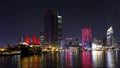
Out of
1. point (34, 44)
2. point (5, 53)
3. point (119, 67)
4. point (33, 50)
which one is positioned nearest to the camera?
point (119, 67)

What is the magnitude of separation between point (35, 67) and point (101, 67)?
12769mm

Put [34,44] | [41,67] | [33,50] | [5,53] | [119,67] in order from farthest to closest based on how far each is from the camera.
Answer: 1. [34,44]
2. [33,50]
3. [5,53]
4. [41,67]
5. [119,67]

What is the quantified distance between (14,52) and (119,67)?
108745 mm

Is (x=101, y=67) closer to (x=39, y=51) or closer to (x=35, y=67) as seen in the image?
(x=35, y=67)

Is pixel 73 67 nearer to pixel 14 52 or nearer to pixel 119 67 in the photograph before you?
pixel 119 67

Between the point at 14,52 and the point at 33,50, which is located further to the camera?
the point at 33,50

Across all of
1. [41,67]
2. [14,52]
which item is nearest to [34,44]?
[14,52]

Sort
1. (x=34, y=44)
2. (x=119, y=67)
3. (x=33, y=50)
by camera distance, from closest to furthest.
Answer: (x=119, y=67)
(x=33, y=50)
(x=34, y=44)

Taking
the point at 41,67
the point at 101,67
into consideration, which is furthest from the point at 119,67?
the point at 41,67

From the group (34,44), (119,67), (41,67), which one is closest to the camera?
(119,67)

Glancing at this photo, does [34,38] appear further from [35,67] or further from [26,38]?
[35,67]

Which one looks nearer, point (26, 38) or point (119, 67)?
point (119, 67)

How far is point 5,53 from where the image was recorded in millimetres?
149625

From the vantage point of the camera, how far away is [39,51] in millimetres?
177000
